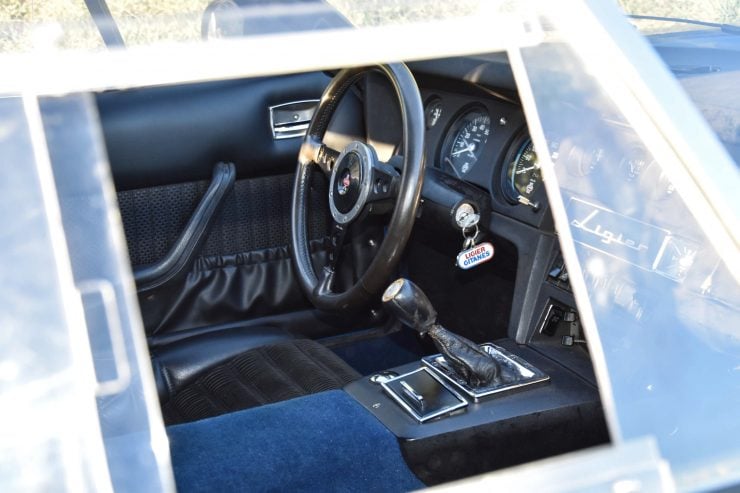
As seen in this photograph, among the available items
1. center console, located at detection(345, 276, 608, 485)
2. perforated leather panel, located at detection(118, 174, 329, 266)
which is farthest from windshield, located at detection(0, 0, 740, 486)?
perforated leather panel, located at detection(118, 174, 329, 266)

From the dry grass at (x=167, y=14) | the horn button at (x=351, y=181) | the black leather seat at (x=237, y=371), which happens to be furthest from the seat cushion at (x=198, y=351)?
the dry grass at (x=167, y=14)

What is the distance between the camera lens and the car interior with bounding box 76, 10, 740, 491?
137cm

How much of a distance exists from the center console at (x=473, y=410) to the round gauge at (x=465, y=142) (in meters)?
0.63

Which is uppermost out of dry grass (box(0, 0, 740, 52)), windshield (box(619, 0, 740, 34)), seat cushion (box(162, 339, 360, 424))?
dry grass (box(0, 0, 740, 52))

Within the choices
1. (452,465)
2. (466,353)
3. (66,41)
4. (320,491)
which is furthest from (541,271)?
(66,41)

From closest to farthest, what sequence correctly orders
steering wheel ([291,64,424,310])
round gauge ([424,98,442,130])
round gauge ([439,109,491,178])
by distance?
steering wheel ([291,64,424,310]) < round gauge ([439,109,491,178]) < round gauge ([424,98,442,130])

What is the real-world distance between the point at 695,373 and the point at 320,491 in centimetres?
54

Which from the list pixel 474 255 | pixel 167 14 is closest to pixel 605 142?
pixel 167 14

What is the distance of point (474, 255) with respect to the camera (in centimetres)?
176

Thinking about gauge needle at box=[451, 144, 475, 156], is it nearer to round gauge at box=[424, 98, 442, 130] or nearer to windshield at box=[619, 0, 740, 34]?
round gauge at box=[424, 98, 442, 130]

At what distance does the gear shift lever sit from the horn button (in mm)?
347

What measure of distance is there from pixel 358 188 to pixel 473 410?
1.88 ft

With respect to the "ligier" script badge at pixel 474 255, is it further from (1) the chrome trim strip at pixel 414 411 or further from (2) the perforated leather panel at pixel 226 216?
(2) the perforated leather panel at pixel 226 216

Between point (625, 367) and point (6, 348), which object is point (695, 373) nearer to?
point (625, 367)
